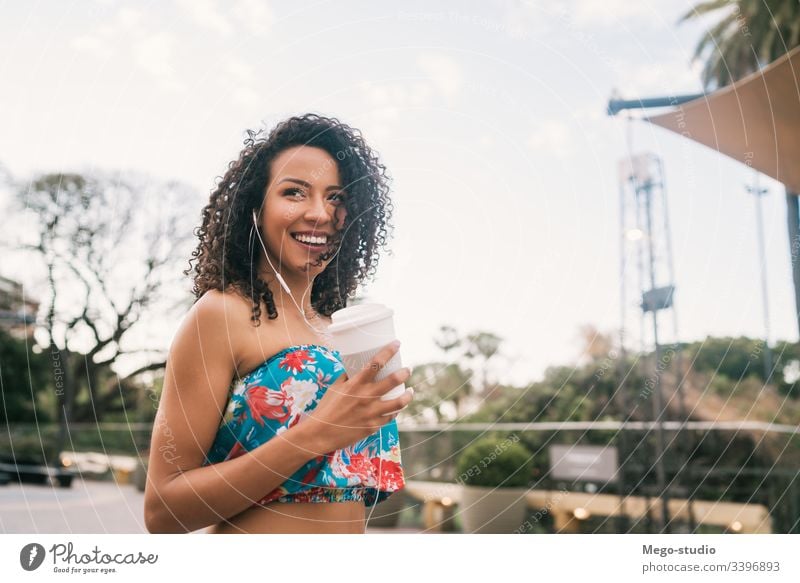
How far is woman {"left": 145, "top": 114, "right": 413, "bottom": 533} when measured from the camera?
96 centimetres

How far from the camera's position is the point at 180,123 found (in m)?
1.67

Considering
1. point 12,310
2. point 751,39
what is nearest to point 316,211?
point 751,39

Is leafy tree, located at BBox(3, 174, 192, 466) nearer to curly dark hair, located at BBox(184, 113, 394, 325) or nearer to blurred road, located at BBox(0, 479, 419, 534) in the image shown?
blurred road, located at BBox(0, 479, 419, 534)

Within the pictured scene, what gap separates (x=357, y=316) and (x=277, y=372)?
0.14m

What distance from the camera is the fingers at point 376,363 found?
0.92 metres

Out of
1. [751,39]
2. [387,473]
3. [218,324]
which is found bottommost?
[387,473]

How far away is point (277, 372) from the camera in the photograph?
0.99 metres

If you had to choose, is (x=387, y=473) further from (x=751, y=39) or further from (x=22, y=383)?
(x=22, y=383)

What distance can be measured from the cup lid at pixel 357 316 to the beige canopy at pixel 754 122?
2.13m

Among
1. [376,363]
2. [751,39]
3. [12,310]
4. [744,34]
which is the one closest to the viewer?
[376,363]

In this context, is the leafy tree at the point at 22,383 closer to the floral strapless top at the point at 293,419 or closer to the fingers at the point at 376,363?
the floral strapless top at the point at 293,419

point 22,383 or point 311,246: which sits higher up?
point 311,246

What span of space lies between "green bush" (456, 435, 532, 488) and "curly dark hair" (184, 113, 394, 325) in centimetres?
350

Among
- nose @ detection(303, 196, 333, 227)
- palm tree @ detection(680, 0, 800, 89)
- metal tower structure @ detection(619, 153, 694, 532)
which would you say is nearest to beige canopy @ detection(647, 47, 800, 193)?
palm tree @ detection(680, 0, 800, 89)
